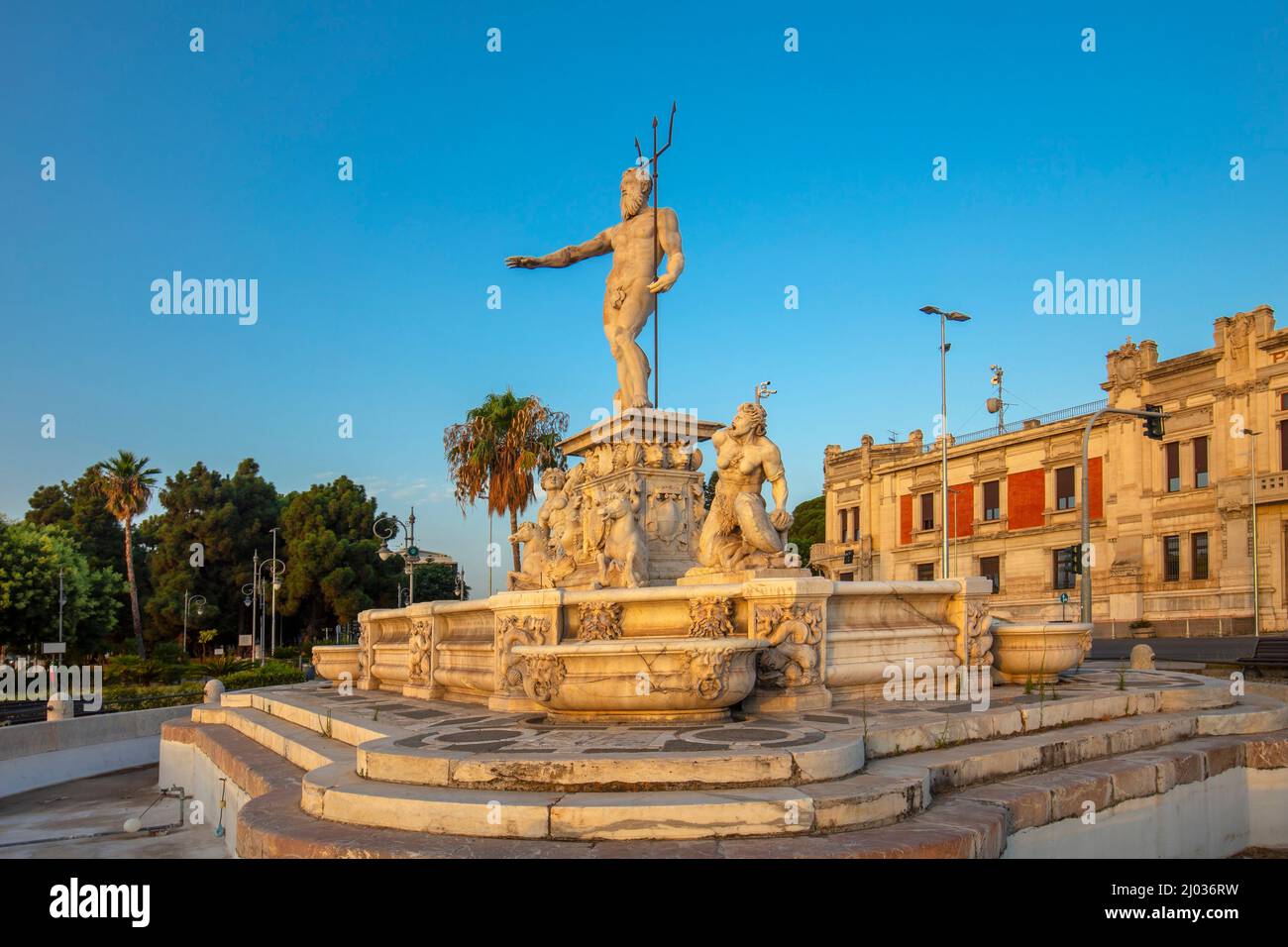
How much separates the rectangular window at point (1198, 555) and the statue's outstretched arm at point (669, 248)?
32012mm

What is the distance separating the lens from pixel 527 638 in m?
8.62

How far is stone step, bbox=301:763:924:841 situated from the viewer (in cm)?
434

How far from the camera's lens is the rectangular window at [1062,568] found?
135 ft

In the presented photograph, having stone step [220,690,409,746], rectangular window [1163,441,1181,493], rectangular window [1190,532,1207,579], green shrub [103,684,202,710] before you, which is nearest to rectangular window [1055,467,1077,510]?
rectangular window [1163,441,1181,493]

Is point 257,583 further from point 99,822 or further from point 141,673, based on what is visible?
point 99,822

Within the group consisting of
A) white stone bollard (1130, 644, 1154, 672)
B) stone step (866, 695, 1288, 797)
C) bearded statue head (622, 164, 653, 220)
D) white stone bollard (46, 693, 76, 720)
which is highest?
bearded statue head (622, 164, 653, 220)

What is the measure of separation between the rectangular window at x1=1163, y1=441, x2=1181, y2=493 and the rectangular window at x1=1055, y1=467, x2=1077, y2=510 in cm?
416

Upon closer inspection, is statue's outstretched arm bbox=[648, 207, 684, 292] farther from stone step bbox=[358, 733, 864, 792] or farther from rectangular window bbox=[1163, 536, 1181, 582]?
rectangular window bbox=[1163, 536, 1181, 582]


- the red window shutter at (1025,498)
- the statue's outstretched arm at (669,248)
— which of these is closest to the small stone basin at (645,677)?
the statue's outstretched arm at (669,248)

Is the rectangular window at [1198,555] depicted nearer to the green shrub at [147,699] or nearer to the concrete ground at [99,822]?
the green shrub at [147,699]

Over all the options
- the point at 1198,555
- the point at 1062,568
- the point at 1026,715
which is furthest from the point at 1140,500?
the point at 1026,715

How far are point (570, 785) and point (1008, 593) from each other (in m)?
42.6
